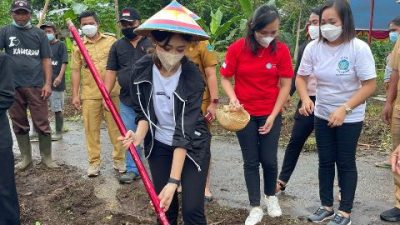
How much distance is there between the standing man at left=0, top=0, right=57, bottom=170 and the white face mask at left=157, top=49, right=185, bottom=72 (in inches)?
132

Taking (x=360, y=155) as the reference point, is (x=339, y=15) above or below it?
above

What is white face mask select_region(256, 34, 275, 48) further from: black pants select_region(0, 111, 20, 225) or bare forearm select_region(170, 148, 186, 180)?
black pants select_region(0, 111, 20, 225)

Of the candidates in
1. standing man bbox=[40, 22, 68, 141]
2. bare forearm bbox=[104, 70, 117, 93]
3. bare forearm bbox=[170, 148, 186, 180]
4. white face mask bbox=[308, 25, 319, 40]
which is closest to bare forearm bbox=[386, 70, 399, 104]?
white face mask bbox=[308, 25, 319, 40]

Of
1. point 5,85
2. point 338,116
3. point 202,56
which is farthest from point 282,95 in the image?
point 5,85

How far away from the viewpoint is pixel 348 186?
393 centimetres

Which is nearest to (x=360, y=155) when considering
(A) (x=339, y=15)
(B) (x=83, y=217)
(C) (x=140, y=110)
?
(A) (x=339, y=15)

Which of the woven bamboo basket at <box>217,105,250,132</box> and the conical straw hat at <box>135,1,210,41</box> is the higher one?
the conical straw hat at <box>135,1,210,41</box>

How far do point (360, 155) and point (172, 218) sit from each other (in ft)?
12.4

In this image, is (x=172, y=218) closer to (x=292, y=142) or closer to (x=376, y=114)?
(x=292, y=142)

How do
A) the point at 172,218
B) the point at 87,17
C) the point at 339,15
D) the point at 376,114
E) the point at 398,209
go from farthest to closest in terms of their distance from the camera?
the point at 376,114 → the point at 87,17 → the point at 398,209 → the point at 339,15 → the point at 172,218

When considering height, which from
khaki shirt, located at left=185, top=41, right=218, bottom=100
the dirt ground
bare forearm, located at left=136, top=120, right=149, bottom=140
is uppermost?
khaki shirt, located at left=185, top=41, right=218, bottom=100

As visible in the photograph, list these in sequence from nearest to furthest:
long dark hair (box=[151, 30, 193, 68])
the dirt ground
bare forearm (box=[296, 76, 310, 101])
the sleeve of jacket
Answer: long dark hair (box=[151, 30, 193, 68])
the sleeve of jacket
bare forearm (box=[296, 76, 310, 101])
the dirt ground

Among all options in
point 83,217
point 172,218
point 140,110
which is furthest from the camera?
point 83,217

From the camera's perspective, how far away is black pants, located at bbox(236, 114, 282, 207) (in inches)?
160
